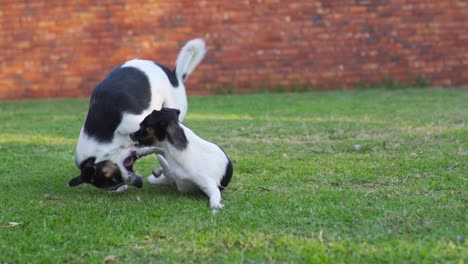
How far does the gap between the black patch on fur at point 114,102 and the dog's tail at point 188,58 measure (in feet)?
2.19

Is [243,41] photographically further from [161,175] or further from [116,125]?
[116,125]

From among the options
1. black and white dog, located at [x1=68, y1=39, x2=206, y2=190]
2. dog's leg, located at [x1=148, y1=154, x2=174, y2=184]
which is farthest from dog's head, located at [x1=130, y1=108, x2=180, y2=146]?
dog's leg, located at [x1=148, y1=154, x2=174, y2=184]

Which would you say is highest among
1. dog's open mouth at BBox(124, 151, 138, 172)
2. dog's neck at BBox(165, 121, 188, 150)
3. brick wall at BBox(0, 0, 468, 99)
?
dog's neck at BBox(165, 121, 188, 150)

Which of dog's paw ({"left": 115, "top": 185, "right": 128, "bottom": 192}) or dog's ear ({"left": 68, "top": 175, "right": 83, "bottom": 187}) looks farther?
dog's paw ({"left": 115, "top": 185, "right": 128, "bottom": 192})

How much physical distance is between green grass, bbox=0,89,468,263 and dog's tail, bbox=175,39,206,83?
95 cm

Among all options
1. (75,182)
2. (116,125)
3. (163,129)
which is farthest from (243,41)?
(75,182)

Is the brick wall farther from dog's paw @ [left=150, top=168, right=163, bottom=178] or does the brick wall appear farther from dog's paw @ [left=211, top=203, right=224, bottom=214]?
dog's paw @ [left=211, top=203, right=224, bottom=214]

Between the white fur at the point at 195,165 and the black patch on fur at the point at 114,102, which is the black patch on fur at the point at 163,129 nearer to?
the white fur at the point at 195,165

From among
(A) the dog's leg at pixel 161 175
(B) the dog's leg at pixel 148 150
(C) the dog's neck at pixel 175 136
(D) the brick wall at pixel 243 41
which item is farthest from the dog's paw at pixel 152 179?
(D) the brick wall at pixel 243 41

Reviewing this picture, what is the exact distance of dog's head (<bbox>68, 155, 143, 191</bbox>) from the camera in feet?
17.3

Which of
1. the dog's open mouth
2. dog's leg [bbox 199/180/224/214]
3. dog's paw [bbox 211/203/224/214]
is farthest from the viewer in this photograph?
the dog's open mouth

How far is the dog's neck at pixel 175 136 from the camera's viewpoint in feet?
17.0

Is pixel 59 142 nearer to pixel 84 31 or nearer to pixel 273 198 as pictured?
Result: pixel 273 198

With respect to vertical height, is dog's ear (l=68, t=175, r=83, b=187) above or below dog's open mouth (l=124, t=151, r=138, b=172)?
below
